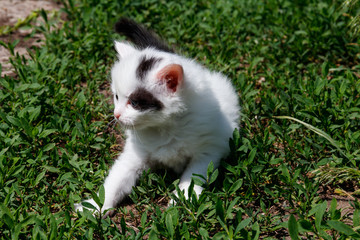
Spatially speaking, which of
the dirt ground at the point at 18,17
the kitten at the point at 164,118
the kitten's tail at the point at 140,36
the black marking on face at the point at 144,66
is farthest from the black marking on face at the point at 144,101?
the dirt ground at the point at 18,17

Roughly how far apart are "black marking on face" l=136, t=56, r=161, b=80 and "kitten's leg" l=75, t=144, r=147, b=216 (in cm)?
70

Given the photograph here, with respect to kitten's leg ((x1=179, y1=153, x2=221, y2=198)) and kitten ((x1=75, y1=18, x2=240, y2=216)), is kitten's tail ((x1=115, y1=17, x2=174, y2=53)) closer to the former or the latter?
kitten ((x1=75, y1=18, x2=240, y2=216))

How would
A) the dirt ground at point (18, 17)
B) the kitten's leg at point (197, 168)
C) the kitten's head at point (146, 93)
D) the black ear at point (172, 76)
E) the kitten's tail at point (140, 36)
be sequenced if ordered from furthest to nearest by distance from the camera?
the dirt ground at point (18, 17) < the kitten's tail at point (140, 36) < the kitten's leg at point (197, 168) < the kitten's head at point (146, 93) < the black ear at point (172, 76)

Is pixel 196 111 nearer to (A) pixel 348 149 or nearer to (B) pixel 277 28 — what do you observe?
(A) pixel 348 149

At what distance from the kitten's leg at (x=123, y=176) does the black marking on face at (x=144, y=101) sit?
54 centimetres

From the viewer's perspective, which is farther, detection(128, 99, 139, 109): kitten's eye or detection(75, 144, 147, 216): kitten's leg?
detection(75, 144, 147, 216): kitten's leg

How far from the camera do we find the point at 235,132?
3.31 m

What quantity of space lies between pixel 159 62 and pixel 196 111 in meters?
0.47

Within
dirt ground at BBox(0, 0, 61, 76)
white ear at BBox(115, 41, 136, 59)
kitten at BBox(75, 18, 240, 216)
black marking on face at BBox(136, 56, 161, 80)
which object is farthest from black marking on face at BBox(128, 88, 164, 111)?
dirt ground at BBox(0, 0, 61, 76)

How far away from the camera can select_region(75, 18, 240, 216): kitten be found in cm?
289

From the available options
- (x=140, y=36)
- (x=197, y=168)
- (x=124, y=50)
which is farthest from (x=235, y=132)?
(x=140, y=36)

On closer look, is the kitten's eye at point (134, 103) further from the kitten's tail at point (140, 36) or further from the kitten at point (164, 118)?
the kitten's tail at point (140, 36)

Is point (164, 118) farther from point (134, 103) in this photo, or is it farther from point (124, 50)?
point (124, 50)

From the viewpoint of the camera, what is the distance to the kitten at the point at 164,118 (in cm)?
289
